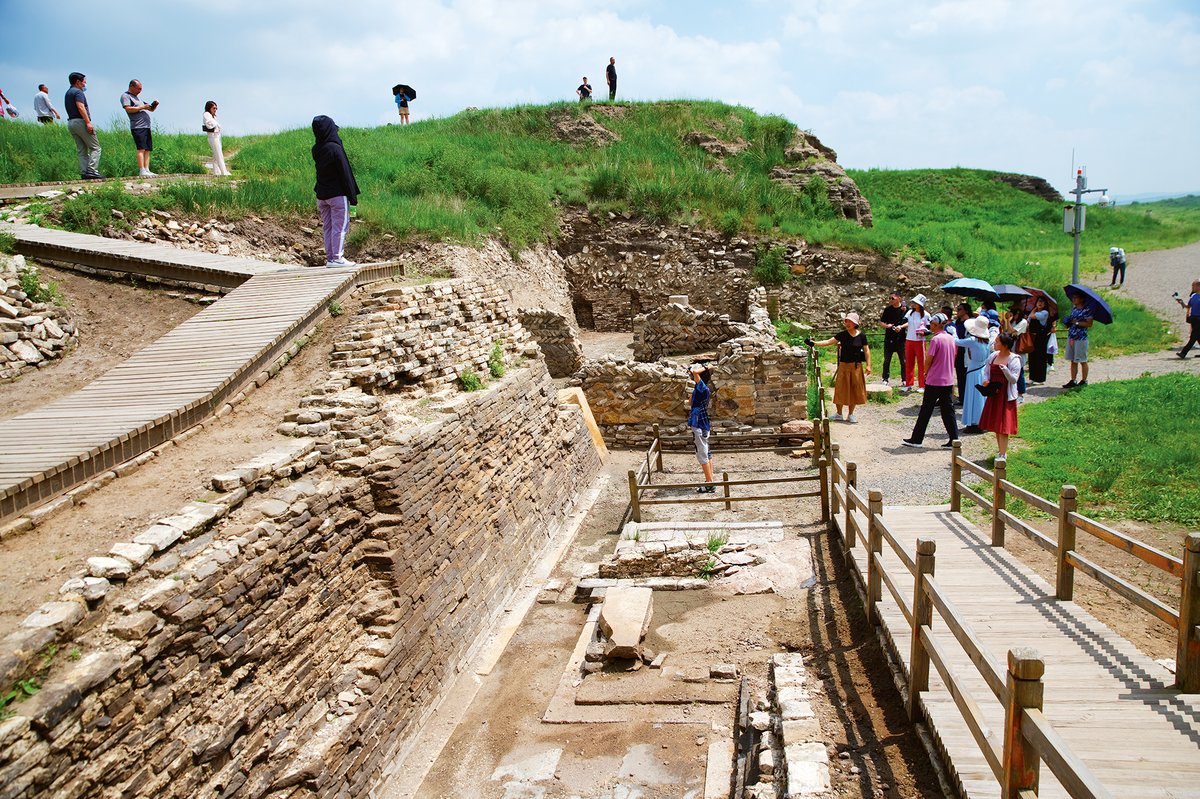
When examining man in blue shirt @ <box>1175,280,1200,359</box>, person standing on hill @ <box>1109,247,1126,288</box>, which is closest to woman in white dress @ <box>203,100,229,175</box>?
man in blue shirt @ <box>1175,280,1200,359</box>

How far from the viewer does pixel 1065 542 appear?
5375mm

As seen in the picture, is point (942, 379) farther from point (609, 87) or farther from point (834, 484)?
point (609, 87)

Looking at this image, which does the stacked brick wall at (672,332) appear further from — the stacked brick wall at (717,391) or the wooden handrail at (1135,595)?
the wooden handrail at (1135,595)

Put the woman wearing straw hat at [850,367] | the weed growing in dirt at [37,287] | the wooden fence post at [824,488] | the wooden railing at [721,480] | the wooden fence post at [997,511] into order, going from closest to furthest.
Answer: the wooden fence post at [997,511], the weed growing in dirt at [37,287], the wooden fence post at [824,488], the wooden railing at [721,480], the woman wearing straw hat at [850,367]

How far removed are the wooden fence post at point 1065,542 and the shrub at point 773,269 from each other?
17042mm

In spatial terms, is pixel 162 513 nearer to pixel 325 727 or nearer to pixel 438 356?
pixel 325 727

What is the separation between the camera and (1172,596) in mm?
6219

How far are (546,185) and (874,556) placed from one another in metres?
19.5

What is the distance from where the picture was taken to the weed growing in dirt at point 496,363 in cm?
954

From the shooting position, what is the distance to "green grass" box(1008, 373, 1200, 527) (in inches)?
317

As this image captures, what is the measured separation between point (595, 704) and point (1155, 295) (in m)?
26.1

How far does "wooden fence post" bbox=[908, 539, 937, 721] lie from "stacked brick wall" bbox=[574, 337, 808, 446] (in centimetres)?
873

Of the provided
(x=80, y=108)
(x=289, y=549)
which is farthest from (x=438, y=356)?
(x=80, y=108)

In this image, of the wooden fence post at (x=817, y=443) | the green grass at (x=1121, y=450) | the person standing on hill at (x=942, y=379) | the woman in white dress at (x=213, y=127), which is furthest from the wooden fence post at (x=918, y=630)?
the woman in white dress at (x=213, y=127)
